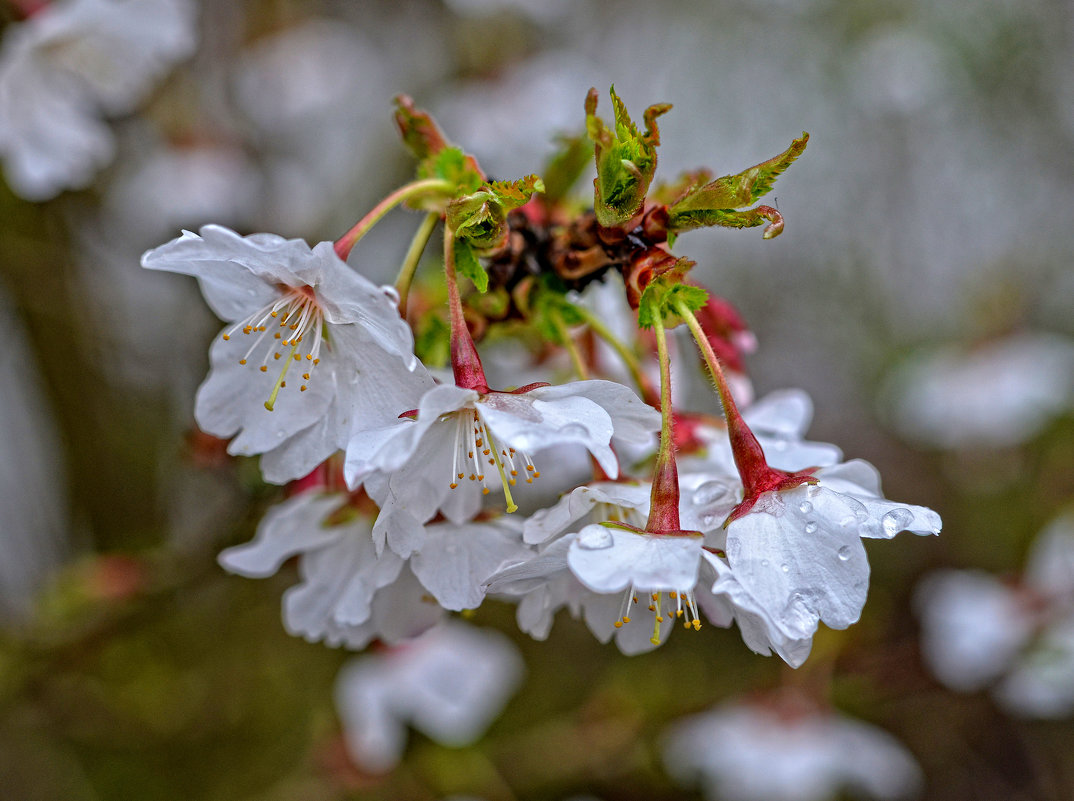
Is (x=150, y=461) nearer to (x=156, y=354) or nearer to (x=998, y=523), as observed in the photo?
(x=156, y=354)

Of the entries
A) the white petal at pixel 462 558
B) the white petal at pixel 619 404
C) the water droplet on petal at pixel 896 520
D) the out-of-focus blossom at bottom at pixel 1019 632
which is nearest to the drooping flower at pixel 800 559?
the water droplet on petal at pixel 896 520

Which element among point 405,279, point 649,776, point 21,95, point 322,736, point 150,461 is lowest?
point 649,776

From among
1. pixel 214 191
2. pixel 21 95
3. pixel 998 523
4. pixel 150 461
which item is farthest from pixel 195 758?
pixel 998 523

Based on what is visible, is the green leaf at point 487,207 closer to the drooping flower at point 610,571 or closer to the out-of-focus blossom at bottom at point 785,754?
the drooping flower at point 610,571

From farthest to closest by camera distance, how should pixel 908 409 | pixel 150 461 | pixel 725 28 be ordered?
1. pixel 725 28
2. pixel 150 461
3. pixel 908 409

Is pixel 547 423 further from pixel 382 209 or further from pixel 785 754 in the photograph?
pixel 785 754

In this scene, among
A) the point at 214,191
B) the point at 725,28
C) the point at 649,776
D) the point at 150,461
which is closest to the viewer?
the point at 649,776

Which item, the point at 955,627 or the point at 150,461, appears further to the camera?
the point at 150,461
